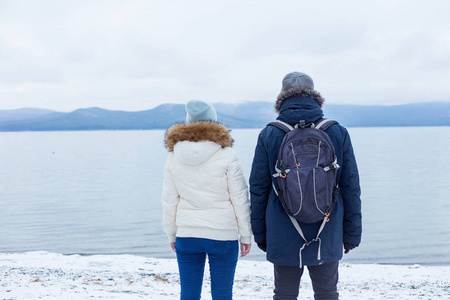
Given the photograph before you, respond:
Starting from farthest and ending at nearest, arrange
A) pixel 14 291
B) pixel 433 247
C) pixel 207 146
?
pixel 433 247 < pixel 14 291 < pixel 207 146

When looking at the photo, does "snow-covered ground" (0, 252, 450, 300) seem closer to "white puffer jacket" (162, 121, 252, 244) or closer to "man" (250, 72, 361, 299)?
"white puffer jacket" (162, 121, 252, 244)

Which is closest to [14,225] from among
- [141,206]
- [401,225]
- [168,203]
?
[141,206]

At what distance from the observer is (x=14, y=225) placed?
20047mm

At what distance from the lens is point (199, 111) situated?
3.87 meters

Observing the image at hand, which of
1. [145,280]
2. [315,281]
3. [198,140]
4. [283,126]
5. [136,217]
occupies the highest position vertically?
[283,126]

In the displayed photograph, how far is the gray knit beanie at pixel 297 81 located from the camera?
149 inches

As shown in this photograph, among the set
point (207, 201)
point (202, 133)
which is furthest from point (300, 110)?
point (207, 201)

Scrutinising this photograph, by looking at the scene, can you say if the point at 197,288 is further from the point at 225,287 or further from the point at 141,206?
the point at 141,206

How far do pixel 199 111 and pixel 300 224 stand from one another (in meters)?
1.28

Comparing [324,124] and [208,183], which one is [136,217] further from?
[324,124]

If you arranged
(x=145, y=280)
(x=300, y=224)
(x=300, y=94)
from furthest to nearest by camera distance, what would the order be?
(x=145, y=280)
(x=300, y=94)
(x=300, y=224)

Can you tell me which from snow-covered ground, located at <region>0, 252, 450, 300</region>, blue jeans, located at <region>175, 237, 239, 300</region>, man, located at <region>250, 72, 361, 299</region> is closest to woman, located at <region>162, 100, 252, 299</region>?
blue jeans, located at <region>175, 237, 239, 300</region>

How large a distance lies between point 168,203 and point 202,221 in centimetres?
39

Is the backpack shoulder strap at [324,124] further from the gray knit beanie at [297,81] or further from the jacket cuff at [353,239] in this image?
the jacket cuff at [353,239]
